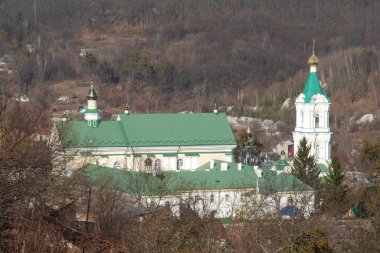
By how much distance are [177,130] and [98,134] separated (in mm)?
2621

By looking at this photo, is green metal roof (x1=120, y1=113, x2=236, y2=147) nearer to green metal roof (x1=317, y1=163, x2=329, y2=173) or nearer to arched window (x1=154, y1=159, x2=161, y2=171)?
arched window (x1=154, y1=159, x2=161, y2=171)

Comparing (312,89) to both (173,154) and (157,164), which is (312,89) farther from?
(157,164)

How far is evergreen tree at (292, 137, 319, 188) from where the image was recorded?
104 feet

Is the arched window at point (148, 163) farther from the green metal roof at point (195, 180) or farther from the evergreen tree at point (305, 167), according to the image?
the evergreen tree at point (305, 167)

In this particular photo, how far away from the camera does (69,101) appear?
218ft

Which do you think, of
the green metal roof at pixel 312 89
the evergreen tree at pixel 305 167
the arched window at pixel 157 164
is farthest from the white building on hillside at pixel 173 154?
the green metal roof at pixel 312 89

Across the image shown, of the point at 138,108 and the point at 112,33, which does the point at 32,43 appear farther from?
the point at 138,108

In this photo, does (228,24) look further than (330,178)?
Yes

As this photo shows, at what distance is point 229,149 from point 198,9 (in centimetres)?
6034

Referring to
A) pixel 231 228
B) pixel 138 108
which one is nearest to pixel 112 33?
pixel 138 108

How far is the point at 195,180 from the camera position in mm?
29984

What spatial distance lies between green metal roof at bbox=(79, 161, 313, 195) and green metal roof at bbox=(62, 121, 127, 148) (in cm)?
346

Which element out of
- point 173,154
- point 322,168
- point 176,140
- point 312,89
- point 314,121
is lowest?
point 322,168

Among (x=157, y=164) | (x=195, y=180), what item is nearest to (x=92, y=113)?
(x=157, y=164)
